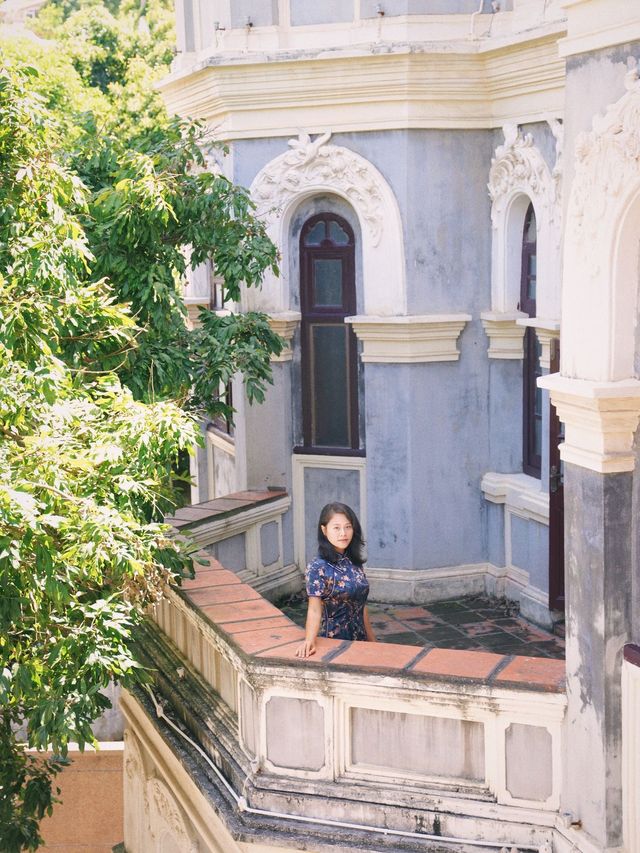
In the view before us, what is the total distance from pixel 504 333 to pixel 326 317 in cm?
164

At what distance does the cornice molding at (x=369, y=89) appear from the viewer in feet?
34.2

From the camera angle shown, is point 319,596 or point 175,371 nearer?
point 319,596

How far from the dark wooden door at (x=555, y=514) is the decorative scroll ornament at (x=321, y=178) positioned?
222cm

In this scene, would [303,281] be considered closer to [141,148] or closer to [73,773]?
[141,148]

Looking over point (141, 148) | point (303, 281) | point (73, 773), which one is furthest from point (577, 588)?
point (73, 773)

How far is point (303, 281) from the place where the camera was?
11523 mm

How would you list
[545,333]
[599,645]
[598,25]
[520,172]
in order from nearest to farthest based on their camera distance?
1. [598,25]
2. [599,645]
3. [545,333]
4. [520,172]

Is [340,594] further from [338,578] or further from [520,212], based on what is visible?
[520,212]

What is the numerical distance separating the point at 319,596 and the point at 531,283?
180 inches

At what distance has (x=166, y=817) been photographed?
800 cm

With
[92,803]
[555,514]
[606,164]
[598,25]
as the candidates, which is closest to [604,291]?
[606,164]

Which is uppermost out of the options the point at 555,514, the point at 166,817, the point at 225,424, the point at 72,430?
the point at 72,430

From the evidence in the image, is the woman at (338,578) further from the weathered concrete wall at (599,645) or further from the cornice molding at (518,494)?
the cornice molding at (518,494)

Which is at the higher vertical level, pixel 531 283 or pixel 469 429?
pixel 531 283
